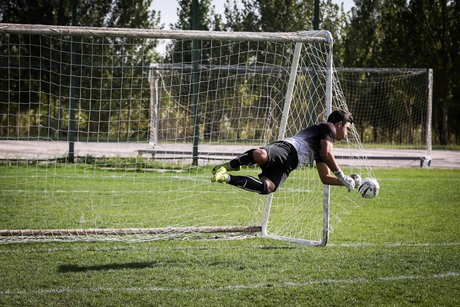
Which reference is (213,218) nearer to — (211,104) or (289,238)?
(289,238)

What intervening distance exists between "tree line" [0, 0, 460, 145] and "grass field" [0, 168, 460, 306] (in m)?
23.8

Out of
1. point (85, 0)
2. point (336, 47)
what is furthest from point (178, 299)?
point (336, 47)

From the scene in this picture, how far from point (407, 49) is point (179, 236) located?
33.2m

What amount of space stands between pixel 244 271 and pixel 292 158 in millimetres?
1665

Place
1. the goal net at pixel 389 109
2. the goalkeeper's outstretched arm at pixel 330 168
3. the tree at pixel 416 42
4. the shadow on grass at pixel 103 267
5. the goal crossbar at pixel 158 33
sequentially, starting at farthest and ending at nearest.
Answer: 1. the tree at pixel 416 42
2. the goal net at pixel 389 109
3. the goal crossbar at pixel 158 33
4. the goalkeeper's outstretched arm at pixel 330 168
5. the shadow on grass at pixel 103 267

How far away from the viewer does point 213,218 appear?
9969 millimetres

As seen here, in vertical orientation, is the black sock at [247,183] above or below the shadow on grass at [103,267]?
above

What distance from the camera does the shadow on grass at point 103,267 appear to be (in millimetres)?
6313

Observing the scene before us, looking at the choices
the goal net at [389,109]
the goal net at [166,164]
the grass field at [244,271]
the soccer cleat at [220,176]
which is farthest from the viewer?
the goal net at [389,109]

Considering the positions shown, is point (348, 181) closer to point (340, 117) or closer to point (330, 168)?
point (330, 168)

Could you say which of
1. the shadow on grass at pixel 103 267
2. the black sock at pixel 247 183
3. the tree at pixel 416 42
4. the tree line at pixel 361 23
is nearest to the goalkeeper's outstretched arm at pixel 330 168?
the black sock at pixel 247 183

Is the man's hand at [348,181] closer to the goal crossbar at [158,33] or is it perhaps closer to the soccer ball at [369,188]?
the soccer ball at [369,188]

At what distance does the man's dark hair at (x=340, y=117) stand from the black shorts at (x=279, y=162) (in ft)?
2.23

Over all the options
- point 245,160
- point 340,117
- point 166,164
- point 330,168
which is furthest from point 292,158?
point 166,164
